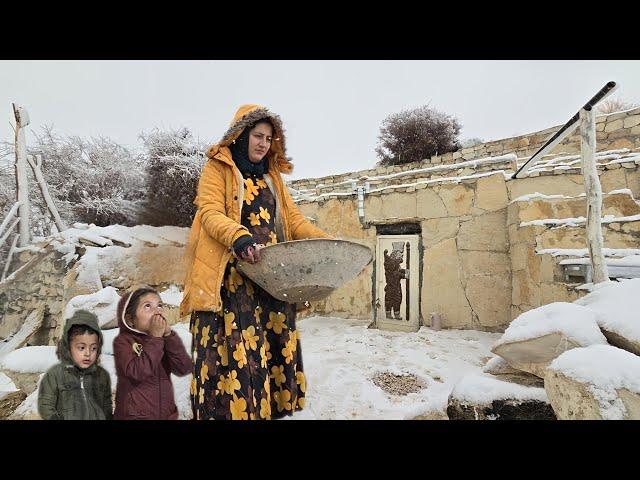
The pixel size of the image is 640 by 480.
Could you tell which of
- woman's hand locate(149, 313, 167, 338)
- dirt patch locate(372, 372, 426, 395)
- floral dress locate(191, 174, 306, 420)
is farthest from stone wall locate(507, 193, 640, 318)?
woman's hand locate(149, 313, 167, 338)

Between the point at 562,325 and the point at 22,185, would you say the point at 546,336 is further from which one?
the point at 22,185

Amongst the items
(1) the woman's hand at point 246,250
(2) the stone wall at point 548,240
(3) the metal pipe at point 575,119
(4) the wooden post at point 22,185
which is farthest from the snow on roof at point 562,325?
(4) the wooden post at point 22,185

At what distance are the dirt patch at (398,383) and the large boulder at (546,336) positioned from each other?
2.43ft

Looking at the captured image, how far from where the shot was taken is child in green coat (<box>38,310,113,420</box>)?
4.26ft

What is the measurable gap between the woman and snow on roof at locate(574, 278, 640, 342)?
1.43 meters

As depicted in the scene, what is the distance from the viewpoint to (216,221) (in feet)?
4.17

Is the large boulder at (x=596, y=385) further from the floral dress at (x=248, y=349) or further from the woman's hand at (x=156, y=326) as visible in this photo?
the woman's hand at (x=156, y=326)

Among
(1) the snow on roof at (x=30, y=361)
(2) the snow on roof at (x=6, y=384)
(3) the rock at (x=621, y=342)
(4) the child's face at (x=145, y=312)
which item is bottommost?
(2) the snow on roof at (x=6, y=384)

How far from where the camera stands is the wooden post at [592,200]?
1941 millimetres

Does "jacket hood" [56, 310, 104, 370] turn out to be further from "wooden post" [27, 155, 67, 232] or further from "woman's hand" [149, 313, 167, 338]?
"wooden post" [27, 155, 67, 232]

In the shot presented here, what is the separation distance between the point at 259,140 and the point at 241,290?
2.50ft

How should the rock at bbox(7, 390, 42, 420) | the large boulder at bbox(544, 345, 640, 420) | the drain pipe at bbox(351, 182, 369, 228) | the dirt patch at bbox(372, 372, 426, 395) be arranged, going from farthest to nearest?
the drain pipe at bbox(351, 182, 369, 228), the dirt patch at bbox(372, 372, 426, 395), the rock at bbox(7, 390, 42, 420), the large boulder at bbox(544, 345, 640, 420)
